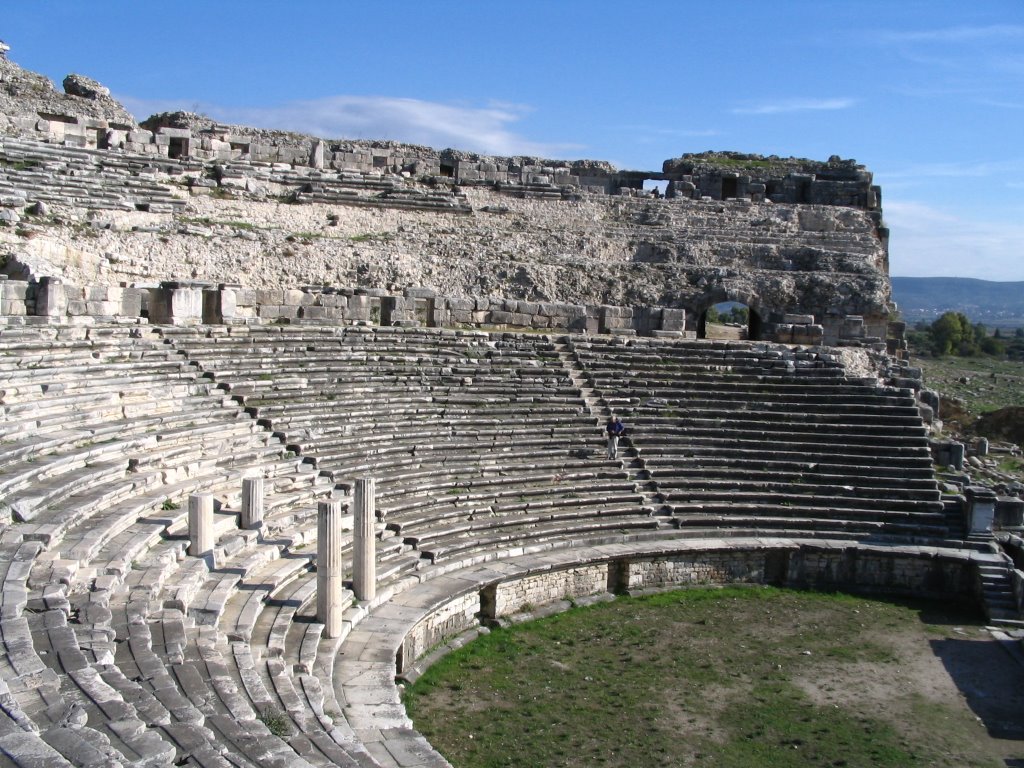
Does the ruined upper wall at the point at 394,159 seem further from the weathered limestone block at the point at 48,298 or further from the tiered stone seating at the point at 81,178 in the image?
the weathered limestone block at the point at 48,298

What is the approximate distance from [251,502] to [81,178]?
42.1 feet

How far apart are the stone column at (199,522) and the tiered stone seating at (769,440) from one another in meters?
8.07

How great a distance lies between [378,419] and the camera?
16.3 m

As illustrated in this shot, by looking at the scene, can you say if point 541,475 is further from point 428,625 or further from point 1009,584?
point 1009,584

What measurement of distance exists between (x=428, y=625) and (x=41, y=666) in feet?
20.5

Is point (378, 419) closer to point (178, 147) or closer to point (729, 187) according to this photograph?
point (178, 147)

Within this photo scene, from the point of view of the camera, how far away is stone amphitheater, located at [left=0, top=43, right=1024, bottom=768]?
9016 millimetres

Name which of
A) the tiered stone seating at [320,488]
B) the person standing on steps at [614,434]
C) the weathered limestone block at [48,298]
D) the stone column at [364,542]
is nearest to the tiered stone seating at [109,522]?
the tiered stone seating at [320,488]

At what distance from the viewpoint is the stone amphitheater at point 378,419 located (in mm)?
9016

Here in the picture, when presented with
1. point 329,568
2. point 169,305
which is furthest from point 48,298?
point 329,568

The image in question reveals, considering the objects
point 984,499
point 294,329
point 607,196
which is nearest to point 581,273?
point 607,196

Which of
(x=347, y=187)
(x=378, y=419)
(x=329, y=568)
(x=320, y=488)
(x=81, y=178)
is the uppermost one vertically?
(x=347, y=187)

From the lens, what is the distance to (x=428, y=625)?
40.7ft

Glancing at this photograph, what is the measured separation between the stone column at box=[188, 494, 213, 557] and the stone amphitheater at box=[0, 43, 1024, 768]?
0.09 feet
